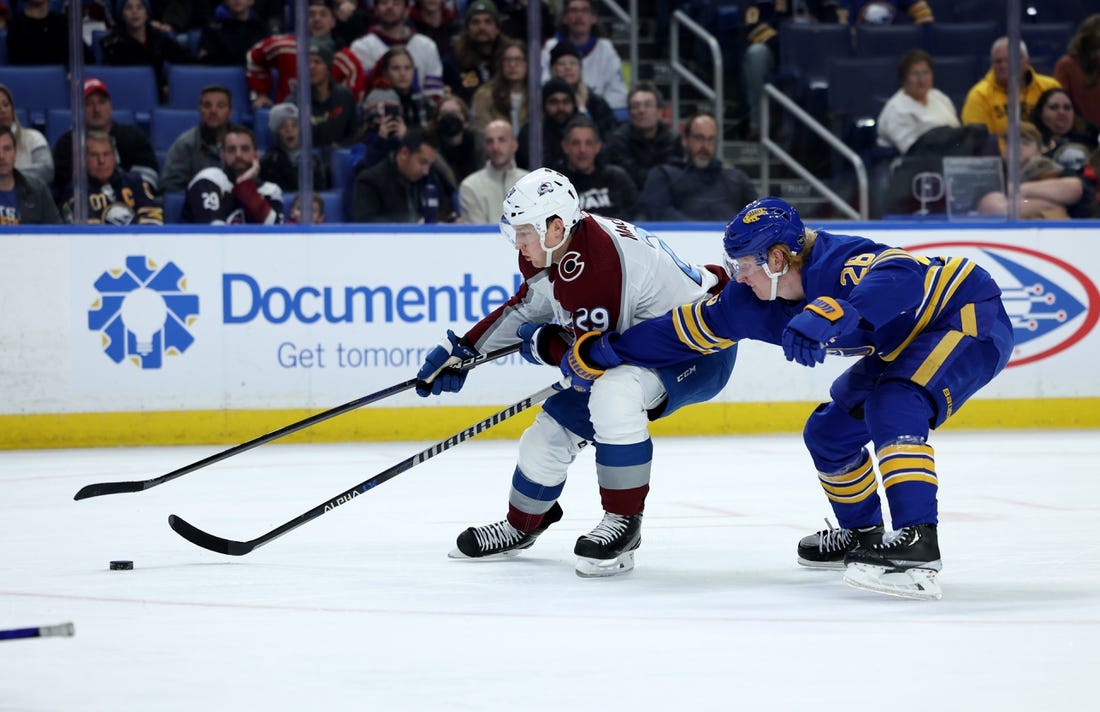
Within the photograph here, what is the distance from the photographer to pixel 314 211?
24.3ft

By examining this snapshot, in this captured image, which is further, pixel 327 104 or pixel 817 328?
pixel 327 104

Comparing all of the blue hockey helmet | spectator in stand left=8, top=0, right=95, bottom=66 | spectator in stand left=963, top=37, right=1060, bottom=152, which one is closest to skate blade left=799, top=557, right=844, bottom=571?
the blue hockey helmet

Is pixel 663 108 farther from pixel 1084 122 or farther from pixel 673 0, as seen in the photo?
pixel 1084 122

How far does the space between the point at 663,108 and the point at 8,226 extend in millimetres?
3129

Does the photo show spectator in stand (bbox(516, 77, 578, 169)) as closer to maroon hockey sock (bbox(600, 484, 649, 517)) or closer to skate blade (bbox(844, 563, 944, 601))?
maroon hockey sock (bbox(600, 484, 649, 517))

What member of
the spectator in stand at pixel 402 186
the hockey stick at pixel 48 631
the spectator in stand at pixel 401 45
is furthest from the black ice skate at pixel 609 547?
the spectator in stand at pixel 401 45

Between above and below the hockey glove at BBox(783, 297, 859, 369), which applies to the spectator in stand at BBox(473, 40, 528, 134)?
above

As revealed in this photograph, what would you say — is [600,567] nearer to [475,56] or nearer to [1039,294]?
[475,56]

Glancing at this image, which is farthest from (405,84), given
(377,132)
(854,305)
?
(854,305)

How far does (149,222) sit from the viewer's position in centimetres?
723

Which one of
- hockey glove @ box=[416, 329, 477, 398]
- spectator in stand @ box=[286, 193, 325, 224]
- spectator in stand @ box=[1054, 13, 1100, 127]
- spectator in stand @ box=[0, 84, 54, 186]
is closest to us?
hockey glove @ box=[416, 329, 477, 398]

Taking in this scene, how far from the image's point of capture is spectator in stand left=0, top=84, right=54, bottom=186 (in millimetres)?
7070

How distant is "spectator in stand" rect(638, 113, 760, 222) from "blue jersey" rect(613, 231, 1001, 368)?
371 cm

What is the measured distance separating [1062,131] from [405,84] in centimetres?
330
